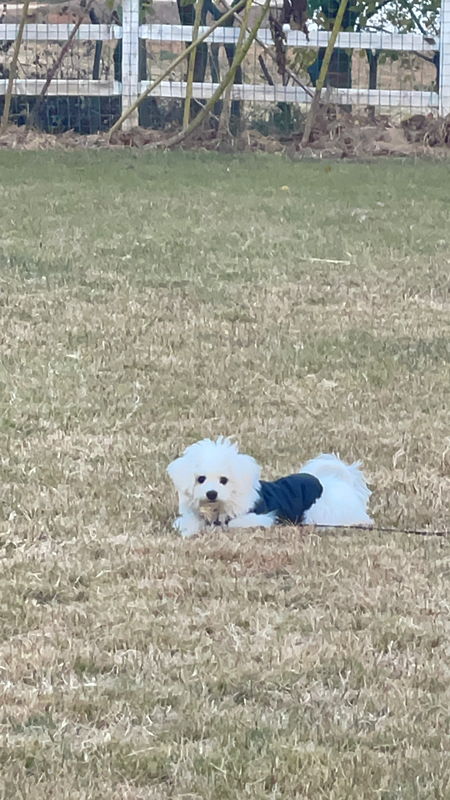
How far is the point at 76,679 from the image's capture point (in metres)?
2.40

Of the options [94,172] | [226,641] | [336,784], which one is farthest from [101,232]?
[336,784]

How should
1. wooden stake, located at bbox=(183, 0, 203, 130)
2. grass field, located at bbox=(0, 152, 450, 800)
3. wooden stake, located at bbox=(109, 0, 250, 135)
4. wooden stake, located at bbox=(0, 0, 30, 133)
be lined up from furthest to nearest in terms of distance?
1. wooden stake, located at bbox=(183, 0, 203, 130)
2. wooden stake, located at bbox=(0, 0, 30, 133)
3. wooden stake, located at bbox=(109, 0, 250, 135)
4. grass field, located at bbox=(0, 152, 450, 800)

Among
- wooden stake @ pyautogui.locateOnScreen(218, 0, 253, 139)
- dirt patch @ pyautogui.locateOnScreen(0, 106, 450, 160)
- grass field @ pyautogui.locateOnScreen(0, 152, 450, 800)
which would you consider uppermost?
wooden stake @ pyautogui.locateOnScreen(218, 0, 253, 139)

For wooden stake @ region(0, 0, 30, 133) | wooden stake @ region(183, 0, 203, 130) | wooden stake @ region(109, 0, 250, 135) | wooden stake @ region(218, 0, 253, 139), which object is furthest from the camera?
wooden stake @ region(183, 0, 203, 130)

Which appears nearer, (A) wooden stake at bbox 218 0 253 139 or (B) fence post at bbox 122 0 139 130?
(A) wooden stake at bbox 218 0 253 139

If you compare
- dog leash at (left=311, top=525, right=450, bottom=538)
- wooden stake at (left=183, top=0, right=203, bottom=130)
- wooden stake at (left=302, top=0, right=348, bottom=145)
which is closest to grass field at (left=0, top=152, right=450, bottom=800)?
dog leash at (left=311, top=525, right=450, bottom=538)

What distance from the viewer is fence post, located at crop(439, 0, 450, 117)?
39.2ft

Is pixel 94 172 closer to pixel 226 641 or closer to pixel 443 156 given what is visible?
pixel 443 156

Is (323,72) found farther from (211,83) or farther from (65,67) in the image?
(65,67)

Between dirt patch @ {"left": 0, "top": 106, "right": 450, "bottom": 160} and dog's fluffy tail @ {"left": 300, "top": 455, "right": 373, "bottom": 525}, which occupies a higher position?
dirt patch @ {"left": 0, "top": 106, "right": 450, "bottom": 160}

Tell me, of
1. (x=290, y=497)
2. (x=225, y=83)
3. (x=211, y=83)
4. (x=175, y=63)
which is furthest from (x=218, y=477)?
(x=211, y=83)

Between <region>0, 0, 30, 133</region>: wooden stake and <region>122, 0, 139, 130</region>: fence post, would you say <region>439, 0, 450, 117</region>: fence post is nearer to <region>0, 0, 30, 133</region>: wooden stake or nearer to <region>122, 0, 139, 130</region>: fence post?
<region>122, 0, 139, 130</region>: fence post

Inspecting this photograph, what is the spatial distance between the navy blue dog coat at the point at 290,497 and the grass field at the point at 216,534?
0.23 ft

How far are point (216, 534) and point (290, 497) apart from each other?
0.22 meters
